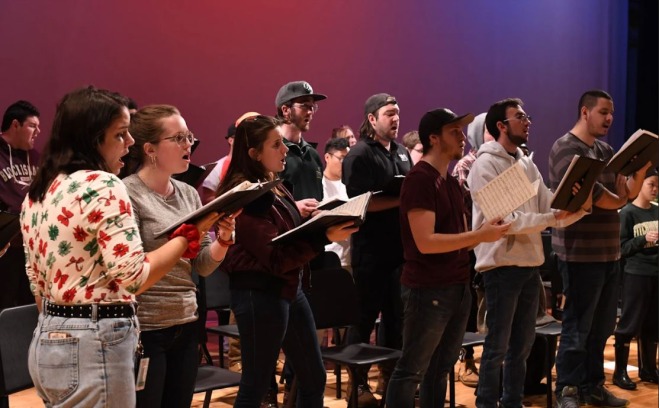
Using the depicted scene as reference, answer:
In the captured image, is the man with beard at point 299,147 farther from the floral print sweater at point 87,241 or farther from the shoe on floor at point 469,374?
the floral print sweater at point 87,241

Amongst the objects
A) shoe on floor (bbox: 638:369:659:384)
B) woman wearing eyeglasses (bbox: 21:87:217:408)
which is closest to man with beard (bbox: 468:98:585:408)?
shoe on floor (bbox: 638:369:659:384)

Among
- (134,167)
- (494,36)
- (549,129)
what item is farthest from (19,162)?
(549,129)

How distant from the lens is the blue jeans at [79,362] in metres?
2.26

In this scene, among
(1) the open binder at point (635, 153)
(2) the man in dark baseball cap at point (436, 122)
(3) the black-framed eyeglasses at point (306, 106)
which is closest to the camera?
(2) the man in dark baseball cap at point (436, 122)

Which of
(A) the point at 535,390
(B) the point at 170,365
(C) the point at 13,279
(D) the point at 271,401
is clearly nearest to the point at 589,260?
(A) the point at 535,390

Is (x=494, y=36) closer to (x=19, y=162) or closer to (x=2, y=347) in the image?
(x=19, y=162)

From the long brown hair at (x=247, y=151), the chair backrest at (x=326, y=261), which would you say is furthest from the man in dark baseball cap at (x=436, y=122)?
the chair backrest at (x=326, y=261)

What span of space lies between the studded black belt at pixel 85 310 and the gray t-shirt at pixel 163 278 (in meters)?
0.47

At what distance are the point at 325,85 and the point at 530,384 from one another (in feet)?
9.97

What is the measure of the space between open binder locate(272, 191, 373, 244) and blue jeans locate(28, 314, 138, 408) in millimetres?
991

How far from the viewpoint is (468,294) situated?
393cm

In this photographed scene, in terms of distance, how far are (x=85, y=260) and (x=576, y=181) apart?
2.61 meters

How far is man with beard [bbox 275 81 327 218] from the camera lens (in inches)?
198

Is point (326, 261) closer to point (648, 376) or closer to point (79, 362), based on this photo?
point (648, 376)
